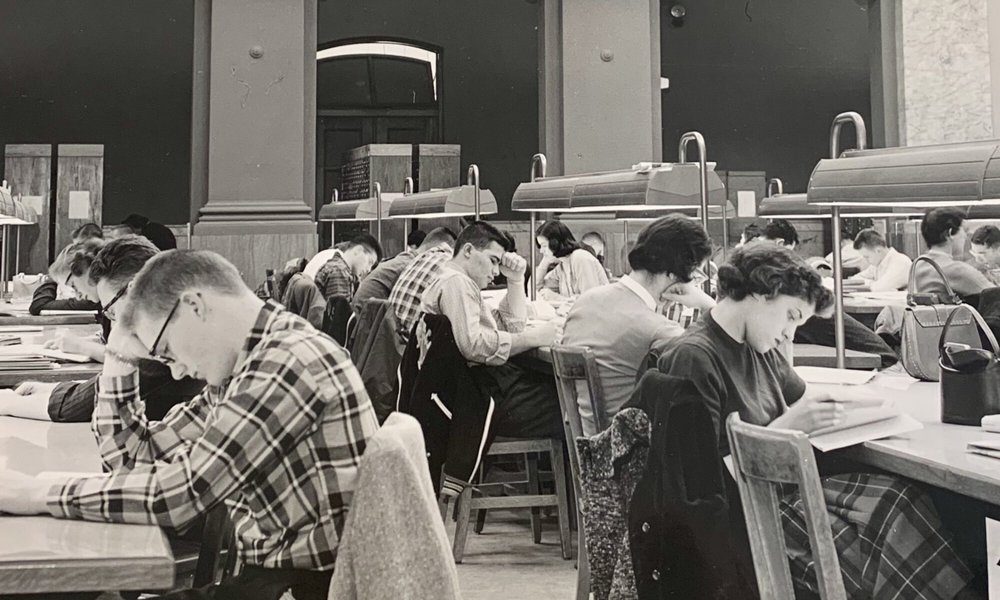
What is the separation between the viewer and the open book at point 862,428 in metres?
2.33

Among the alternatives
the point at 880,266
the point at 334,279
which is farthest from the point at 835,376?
the point at 880,266

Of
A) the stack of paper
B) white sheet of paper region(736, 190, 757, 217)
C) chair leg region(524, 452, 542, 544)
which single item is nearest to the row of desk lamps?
chair leg region(524, 452, 542, 544)

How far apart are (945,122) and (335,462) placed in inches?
357

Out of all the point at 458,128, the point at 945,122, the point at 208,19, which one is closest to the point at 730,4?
the point at 458,128

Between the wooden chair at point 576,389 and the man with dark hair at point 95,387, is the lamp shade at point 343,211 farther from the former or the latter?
the wooden chair at point 576,389

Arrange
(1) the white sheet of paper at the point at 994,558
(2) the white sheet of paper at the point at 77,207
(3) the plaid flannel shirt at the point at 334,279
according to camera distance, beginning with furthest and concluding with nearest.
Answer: (2) the white sheet of paper at the point at 77,207
(3) the plaid flannel shirt at the point at 334,279
(1) the white sheet of paper at the point at 994,558

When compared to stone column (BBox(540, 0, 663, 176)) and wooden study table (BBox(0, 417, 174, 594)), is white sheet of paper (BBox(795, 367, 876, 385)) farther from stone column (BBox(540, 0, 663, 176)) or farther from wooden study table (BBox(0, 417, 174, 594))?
stone column (BBox(540, 0, 663, 176))

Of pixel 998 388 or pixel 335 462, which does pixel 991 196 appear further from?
pixel 335 462

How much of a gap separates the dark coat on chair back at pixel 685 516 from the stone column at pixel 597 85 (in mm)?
7174

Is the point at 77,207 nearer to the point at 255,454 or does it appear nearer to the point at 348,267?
the point at 348,267

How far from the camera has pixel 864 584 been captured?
2279 mm

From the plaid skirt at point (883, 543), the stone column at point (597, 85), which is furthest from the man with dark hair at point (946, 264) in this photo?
the stone column at point (597, 85)

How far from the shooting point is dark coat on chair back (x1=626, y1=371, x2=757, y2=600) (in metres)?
2.26

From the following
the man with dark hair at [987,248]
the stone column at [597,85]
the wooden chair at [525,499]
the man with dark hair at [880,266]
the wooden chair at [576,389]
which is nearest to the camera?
the wooden chair at [576,389]
